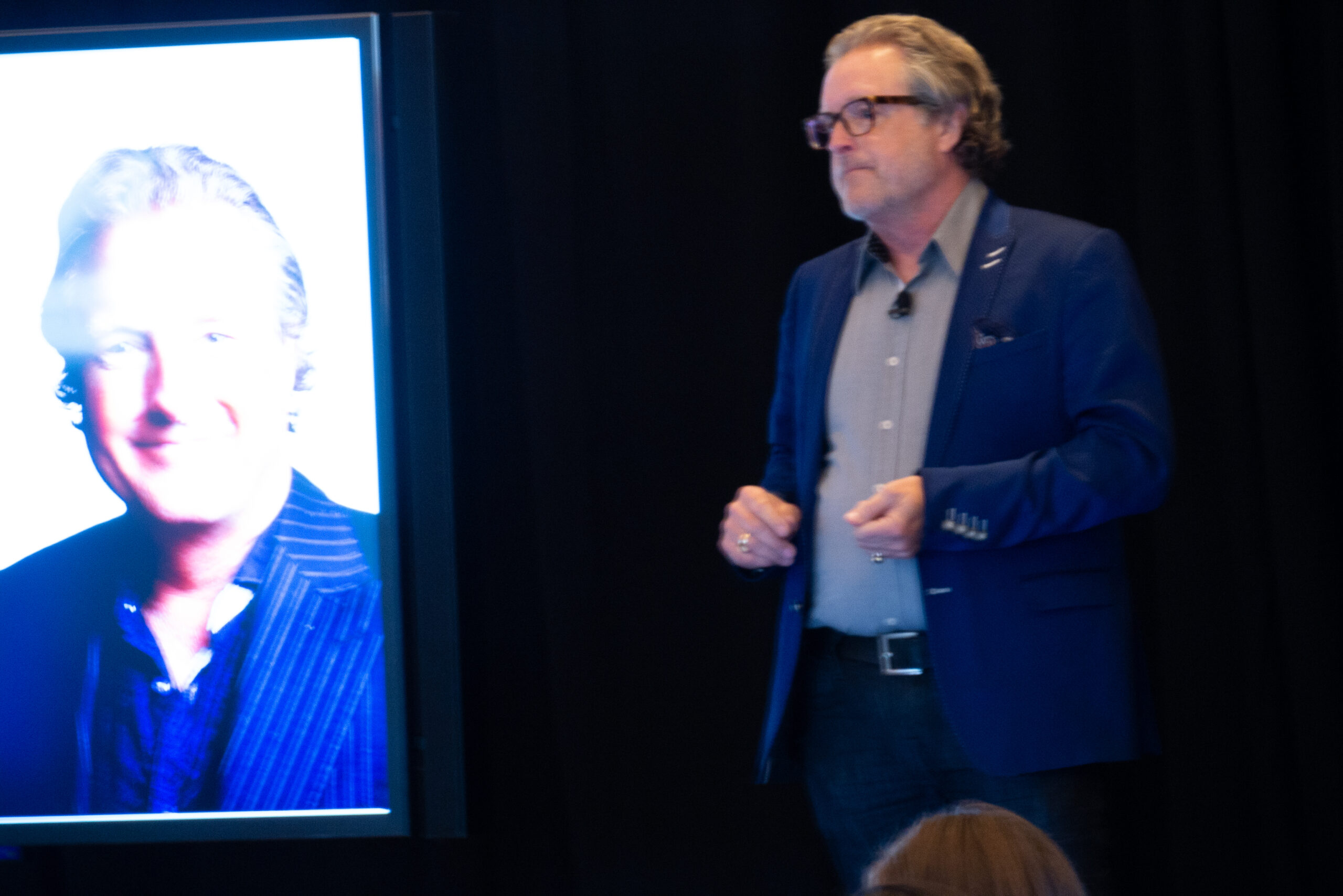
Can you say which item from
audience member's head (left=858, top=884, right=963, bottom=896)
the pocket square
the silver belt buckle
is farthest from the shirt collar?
audience member's head (left=858, top=884, right=963, bottom=896)

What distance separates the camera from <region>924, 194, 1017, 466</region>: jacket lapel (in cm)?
155

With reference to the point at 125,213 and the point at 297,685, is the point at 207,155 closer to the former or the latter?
the point at 125,213

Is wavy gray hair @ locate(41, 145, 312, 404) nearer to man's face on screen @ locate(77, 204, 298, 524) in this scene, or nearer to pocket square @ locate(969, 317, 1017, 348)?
man's face on screen @ locate(77, 204, 298, 524)

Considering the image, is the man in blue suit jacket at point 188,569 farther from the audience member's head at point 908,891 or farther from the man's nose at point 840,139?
the audience member's head at point 908,891

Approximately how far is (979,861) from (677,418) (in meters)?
1.71

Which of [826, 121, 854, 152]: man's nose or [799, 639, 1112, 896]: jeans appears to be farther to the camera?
[826, 121, 854, 152]: man's nose

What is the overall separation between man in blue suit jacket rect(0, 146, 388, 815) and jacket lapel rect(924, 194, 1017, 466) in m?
0.93

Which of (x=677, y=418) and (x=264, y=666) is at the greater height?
(x=677, y=418)

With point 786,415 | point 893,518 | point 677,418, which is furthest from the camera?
point 677,418

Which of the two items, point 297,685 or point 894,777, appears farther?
point 297,685

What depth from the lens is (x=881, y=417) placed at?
5.36 ft

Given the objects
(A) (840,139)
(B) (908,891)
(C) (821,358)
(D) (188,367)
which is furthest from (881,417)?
(D) (188,367)

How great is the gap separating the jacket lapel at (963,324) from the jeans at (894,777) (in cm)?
31

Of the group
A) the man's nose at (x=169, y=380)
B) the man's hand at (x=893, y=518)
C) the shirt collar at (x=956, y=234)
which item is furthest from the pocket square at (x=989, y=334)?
the man's nose at (x=169, y=380)
